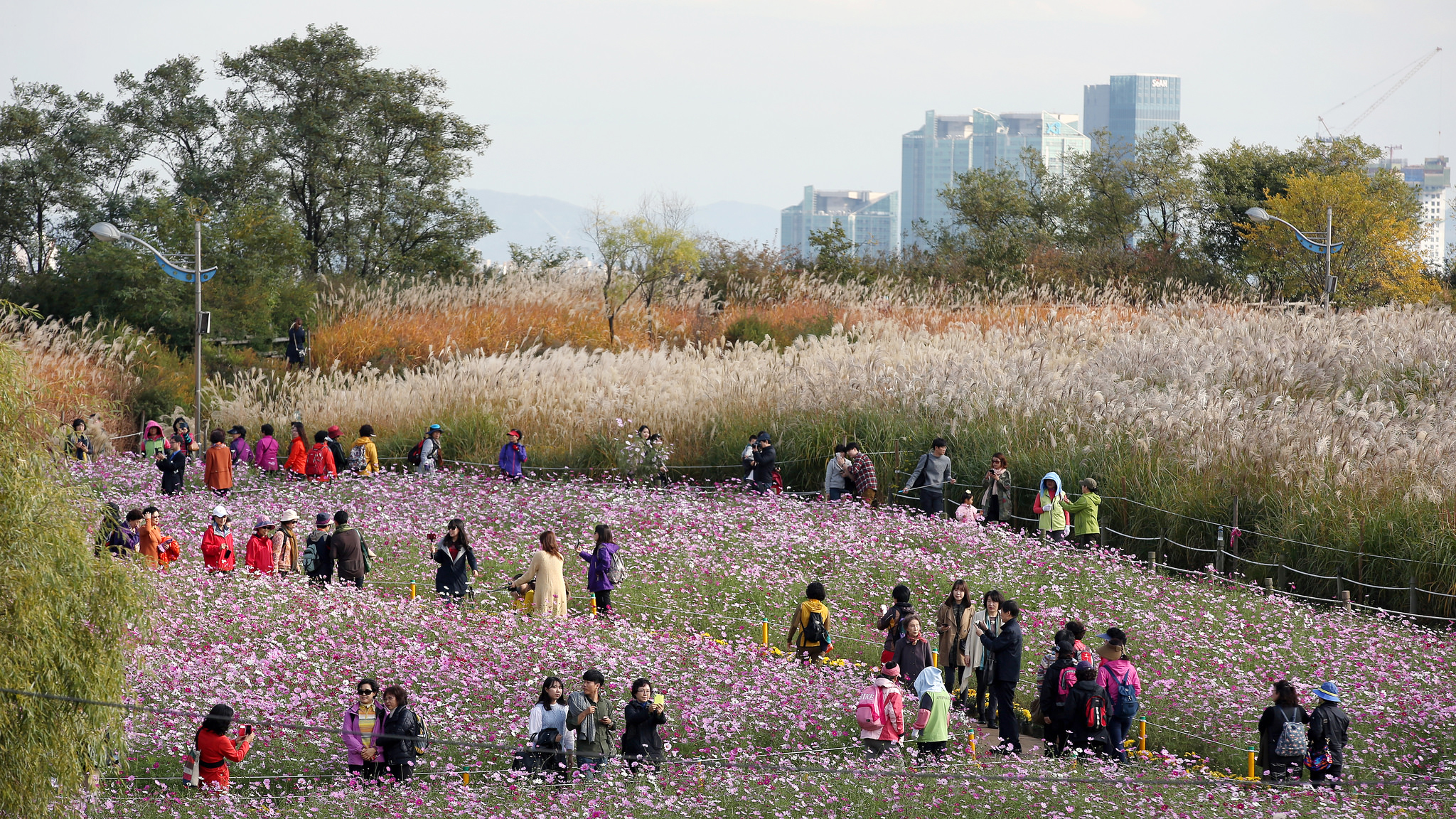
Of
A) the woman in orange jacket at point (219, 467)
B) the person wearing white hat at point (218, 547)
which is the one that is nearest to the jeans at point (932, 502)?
the person wearing white hat at point (218, 547)

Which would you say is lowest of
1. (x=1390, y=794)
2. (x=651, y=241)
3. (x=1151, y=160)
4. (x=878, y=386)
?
(x=1390, y=794)

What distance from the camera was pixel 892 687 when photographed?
449 inches

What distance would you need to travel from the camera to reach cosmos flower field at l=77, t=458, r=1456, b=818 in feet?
33.2

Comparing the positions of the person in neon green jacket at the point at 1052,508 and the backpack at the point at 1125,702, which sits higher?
the person in neon green jacket at the point at 1052,508

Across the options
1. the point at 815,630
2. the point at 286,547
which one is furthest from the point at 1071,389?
the point at 286,547

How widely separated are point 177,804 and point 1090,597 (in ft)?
35.2

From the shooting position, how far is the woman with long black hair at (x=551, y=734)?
10.6 meters

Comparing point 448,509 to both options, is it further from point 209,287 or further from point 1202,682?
point 209,287

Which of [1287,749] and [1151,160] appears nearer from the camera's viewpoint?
[1287,749]

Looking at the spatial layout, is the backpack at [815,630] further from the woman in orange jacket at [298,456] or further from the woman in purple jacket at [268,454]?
the woman in purple jacket at [268,454]

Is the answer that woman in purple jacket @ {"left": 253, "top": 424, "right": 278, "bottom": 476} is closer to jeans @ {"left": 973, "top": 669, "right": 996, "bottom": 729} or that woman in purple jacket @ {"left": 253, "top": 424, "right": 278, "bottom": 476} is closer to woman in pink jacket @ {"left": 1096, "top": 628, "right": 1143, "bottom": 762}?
jeans @ {"left": 973, "top": 669, "right": 996, "bottom": 729}

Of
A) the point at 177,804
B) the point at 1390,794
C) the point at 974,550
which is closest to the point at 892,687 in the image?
the point at 1390,794

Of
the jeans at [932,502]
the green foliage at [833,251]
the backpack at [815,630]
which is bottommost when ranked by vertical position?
the backpack at [815,630]

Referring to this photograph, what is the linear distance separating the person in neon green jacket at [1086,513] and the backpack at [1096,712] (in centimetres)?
714
